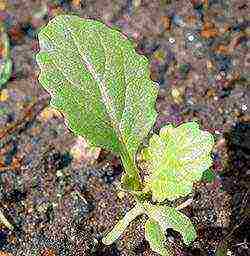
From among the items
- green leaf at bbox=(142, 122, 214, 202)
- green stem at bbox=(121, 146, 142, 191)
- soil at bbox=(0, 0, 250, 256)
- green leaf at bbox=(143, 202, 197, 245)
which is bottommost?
soil at bbox=(0, 0, 250, 256)

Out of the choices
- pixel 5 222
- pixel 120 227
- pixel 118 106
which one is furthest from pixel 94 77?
pixel 5 222

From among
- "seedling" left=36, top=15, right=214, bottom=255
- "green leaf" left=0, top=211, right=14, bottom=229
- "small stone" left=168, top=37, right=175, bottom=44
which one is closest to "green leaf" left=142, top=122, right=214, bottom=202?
"seedling" left=36, top=15, right=214, bottom=255

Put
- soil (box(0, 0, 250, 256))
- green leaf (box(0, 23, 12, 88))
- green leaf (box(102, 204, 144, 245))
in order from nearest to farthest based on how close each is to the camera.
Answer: green leaf (box(102, 204, 144, 245)) → soil (box(0, 0, 250, 256)) → green leaf (box(0, 23, 12, 88))

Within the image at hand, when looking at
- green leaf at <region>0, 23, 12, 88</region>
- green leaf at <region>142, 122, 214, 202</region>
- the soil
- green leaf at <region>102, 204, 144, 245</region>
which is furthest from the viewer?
green leaf at <region>0, 23, 12, 88</region>

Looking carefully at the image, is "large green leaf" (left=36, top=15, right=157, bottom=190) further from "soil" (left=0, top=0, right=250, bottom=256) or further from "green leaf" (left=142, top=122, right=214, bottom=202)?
"soil" (left=0, top=0, right=250, bottom=256)

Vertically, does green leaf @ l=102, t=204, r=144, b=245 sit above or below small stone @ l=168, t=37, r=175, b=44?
above

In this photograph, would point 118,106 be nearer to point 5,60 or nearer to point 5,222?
point 5,222
